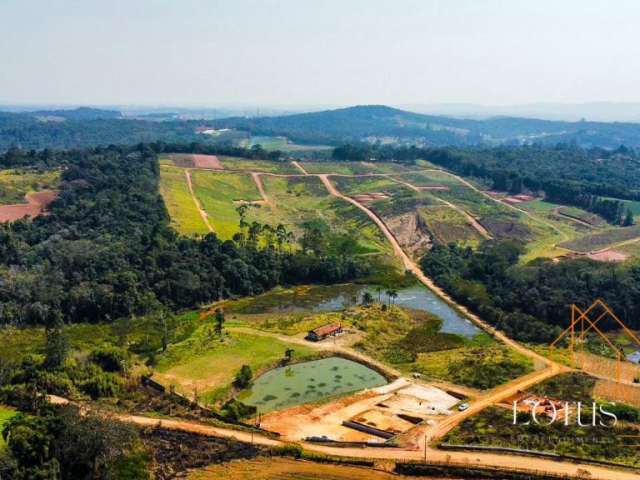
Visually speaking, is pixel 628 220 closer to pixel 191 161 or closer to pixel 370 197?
pixel 370 197

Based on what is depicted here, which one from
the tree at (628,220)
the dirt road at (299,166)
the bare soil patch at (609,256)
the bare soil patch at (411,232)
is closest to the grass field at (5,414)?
the bare soil patch at (411,232)

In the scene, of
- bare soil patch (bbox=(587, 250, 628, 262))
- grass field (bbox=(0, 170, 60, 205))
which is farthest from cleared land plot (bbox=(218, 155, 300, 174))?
bare soil patch (bbox=(587, 250, 628, 262))

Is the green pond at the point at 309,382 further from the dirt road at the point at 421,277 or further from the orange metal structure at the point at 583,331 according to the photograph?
the orange metal structure at the point at 583,331

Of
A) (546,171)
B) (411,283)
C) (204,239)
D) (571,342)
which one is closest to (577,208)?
(546,171)

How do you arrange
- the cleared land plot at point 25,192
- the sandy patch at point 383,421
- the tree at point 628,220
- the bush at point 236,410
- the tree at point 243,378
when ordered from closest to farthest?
the sandy patch at point 383,421
the bush at point 236,410
the tree at point 243,378
the cleared land plot at point 25,192
the tree at point 628,220

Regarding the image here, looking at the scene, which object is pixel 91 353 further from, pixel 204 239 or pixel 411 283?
pixel 411 283

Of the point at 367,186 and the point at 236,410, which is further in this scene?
the point at 367,186

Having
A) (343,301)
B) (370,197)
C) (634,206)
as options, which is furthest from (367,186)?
(343,301)
